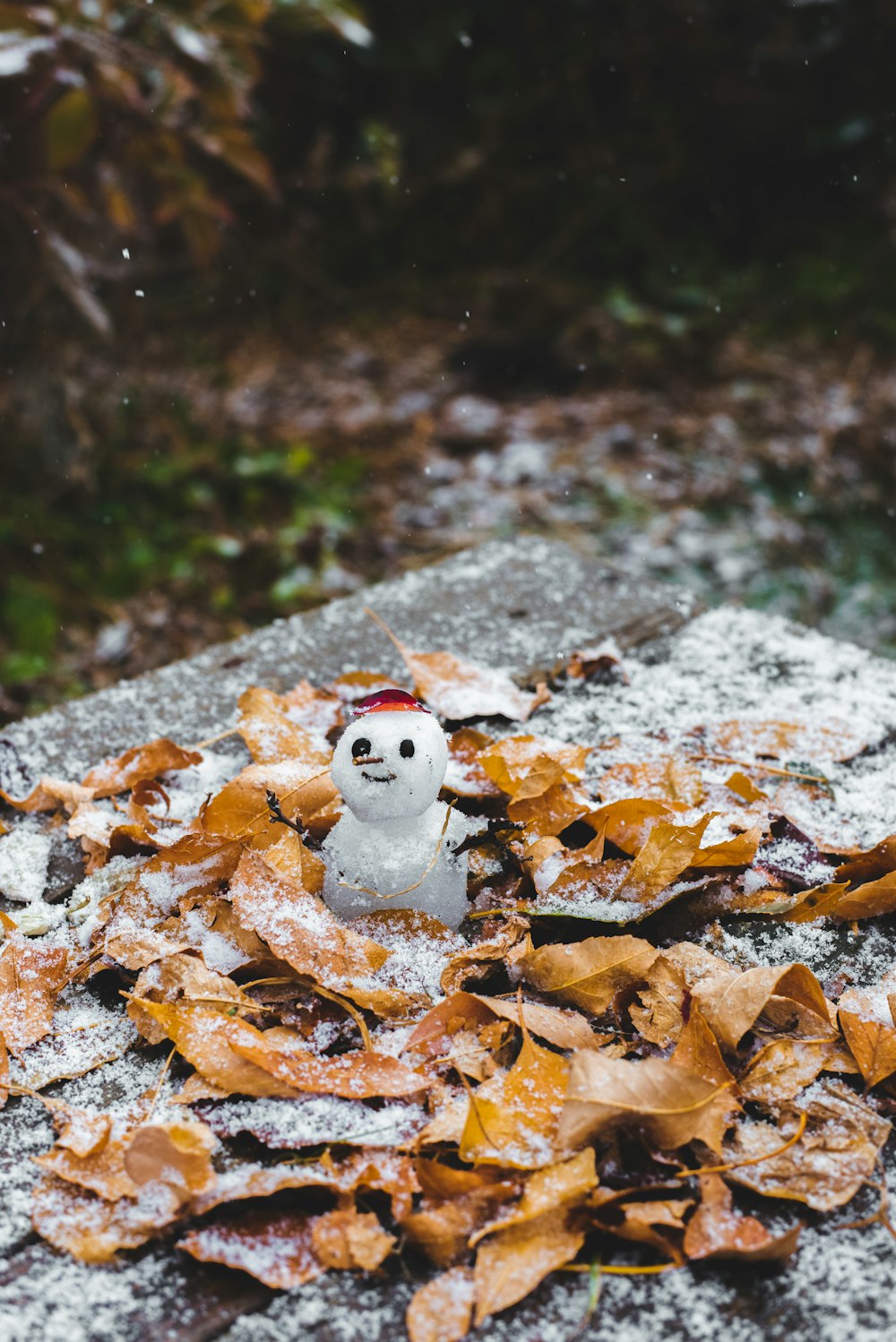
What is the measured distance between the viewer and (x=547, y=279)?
4980 millimetres

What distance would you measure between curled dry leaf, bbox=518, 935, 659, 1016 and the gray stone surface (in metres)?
0.67

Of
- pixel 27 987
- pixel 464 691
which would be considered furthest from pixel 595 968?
pixel 464 691

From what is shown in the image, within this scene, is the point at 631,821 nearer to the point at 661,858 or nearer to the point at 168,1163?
the point at 661,858

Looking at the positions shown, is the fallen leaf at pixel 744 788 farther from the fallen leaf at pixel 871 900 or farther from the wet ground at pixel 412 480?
the wet ground at pixel 412 480

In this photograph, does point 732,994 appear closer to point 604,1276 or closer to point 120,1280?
point 604,1276

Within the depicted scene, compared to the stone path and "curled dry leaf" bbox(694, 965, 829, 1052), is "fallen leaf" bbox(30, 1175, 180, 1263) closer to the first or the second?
the stone path

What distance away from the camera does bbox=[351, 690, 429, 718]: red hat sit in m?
1.04

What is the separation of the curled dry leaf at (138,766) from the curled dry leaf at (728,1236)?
30.9 inches

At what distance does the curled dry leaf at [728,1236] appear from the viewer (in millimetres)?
790

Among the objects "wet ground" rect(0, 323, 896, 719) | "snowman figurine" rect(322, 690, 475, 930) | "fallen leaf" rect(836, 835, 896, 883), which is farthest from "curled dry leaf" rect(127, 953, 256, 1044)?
"wet ground" rect(0, 323, 896, 719)

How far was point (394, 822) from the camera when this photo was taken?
1.05 m

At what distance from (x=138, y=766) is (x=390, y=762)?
0.50 metres

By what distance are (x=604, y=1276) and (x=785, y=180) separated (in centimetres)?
493

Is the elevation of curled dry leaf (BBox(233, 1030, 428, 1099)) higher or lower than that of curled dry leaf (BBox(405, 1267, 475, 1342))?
higher
